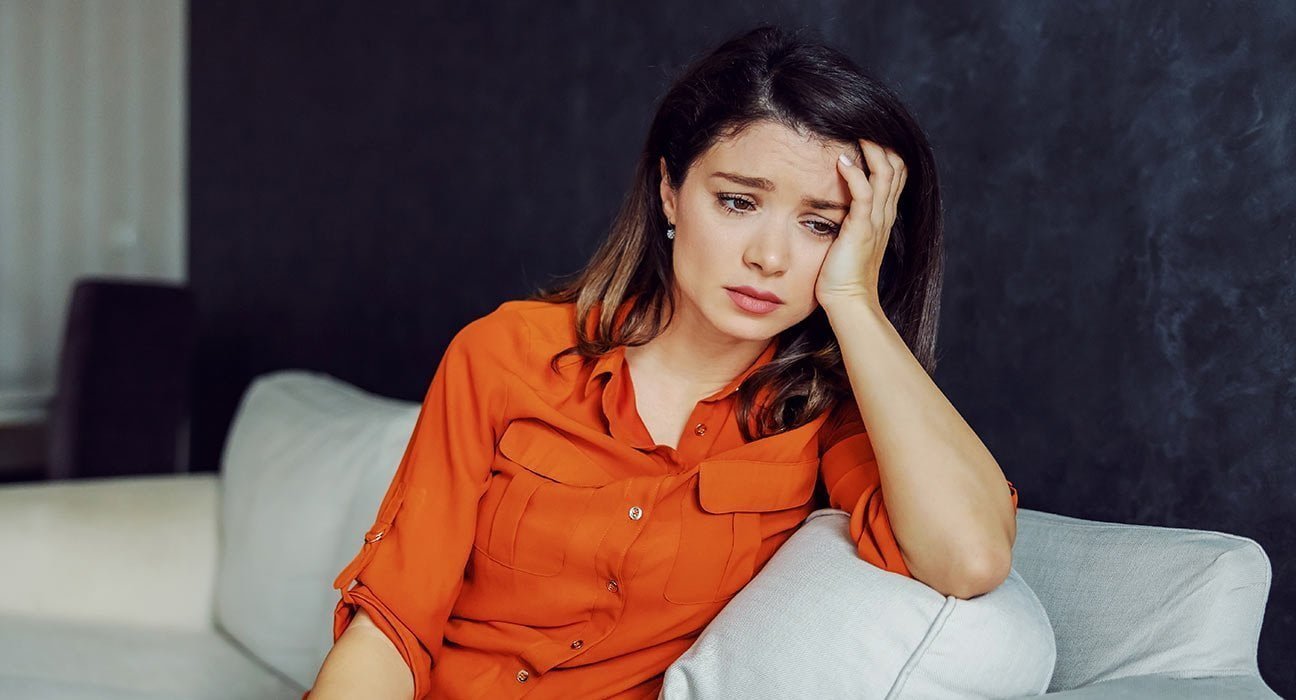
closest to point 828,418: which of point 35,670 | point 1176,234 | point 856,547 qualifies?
point 856,547

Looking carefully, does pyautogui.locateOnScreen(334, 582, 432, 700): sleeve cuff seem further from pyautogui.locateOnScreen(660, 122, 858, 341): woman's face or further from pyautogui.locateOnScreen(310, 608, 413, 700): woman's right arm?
pyautogui.locateOnScreen(660, 122, 858, 341): woman's face

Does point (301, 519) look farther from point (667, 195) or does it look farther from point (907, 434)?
point (907, 434)

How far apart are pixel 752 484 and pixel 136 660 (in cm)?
136

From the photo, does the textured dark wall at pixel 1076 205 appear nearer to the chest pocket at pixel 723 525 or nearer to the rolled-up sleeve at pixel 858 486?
the rolled-up sleeve at pixel 858 486

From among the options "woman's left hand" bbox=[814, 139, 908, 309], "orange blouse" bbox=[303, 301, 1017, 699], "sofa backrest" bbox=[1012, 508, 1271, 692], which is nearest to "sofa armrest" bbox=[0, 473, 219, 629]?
"orange blouse" bbox=[303, 301, 1017, 699]

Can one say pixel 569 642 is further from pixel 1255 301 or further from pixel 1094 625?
pixel 1255 301

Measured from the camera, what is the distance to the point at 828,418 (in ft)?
5.32

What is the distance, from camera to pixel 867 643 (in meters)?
1.27

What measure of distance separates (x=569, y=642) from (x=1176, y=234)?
920 millimetres

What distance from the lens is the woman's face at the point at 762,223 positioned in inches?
58.1

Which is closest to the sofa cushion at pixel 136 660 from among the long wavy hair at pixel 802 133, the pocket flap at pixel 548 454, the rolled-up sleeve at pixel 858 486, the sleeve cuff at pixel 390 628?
the sleeve cuff at pixel 390 628

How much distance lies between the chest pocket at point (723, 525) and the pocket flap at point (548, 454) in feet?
0.40

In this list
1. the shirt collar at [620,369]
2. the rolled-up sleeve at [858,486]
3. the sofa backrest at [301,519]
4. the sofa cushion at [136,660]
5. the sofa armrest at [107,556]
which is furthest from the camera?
the sofa armrest at [107,556]

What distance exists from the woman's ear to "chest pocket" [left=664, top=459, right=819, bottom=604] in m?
0.33
